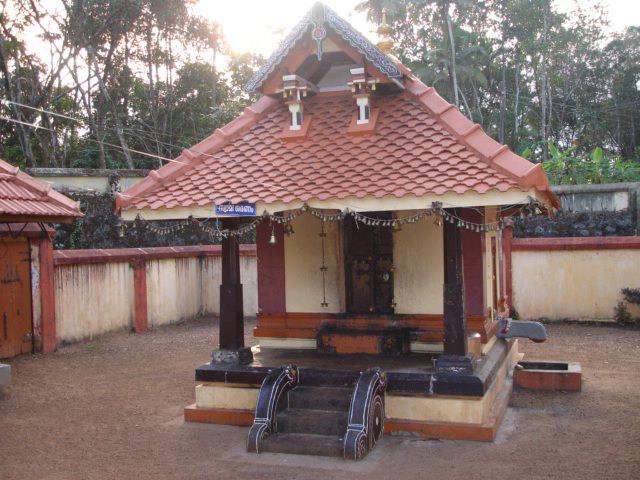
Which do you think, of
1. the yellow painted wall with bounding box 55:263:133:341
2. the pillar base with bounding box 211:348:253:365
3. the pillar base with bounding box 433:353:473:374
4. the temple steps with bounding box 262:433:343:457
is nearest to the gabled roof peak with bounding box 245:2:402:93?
the pillar base with bounding box 433:353:473:374

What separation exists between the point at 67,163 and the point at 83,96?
2.55 m

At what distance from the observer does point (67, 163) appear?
23.4 metres

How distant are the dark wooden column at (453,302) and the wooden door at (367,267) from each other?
1.58 meters

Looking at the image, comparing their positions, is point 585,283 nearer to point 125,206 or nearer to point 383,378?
point 383,378

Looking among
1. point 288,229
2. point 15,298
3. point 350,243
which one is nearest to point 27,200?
point 15,298

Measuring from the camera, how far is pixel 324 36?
771cm

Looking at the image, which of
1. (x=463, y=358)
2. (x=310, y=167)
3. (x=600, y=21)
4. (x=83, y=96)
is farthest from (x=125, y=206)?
(x=600, y=21)

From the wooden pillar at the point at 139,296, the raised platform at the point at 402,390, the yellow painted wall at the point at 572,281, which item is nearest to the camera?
the raised platform at the point at 402,390

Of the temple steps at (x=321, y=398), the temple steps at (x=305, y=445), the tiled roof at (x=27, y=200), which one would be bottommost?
the temple steps at (x=305, y=445)

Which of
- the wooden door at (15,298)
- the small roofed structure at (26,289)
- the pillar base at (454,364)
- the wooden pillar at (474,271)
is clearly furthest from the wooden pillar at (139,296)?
the pillar base at (454,364)

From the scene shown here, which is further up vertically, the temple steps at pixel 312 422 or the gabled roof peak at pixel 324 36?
the gabled roof peak at pixel 324 36

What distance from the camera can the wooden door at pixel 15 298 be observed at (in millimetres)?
11453

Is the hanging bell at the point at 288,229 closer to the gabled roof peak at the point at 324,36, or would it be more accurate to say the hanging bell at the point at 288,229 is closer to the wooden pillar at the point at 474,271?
the gabled roof peak at the point at 324,36

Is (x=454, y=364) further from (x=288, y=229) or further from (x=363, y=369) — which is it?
(x=288, y=229)
